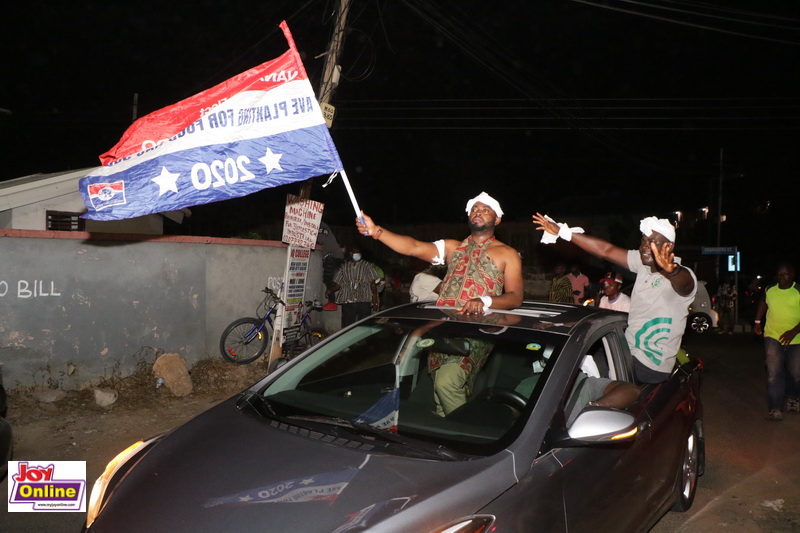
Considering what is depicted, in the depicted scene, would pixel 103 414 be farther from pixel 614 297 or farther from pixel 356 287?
pixel 614 297

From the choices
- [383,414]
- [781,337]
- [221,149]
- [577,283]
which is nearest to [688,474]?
[383,414]

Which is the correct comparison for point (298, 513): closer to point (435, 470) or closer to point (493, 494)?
point (435, 470)

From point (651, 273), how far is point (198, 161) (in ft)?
11.3

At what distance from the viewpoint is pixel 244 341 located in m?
9.29

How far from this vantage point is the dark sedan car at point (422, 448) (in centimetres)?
217

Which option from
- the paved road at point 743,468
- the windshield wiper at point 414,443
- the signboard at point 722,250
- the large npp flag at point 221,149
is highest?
the large npp flag at point 221,149

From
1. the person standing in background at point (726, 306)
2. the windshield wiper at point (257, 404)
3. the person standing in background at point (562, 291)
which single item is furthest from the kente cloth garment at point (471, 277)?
the person standing in background at point (726, 306)

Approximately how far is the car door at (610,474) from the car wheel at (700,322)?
13.7 m

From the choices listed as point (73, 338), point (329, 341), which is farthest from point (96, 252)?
point (329, 341)

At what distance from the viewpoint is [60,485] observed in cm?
368

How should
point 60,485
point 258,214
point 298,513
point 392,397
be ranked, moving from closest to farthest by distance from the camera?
1. point 298,513
2. point 392,397
3. point 60,485
4. point 258,214

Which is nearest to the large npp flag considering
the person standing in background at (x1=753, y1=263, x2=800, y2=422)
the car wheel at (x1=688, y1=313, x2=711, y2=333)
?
the person standing in background at (x1=753, y1=263, x2=800, y2=422)

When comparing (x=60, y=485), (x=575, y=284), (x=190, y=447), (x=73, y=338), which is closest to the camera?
(x=190, y=447)

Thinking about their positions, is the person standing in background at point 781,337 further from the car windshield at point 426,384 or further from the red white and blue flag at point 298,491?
the red white and blue flag at point 298,491
